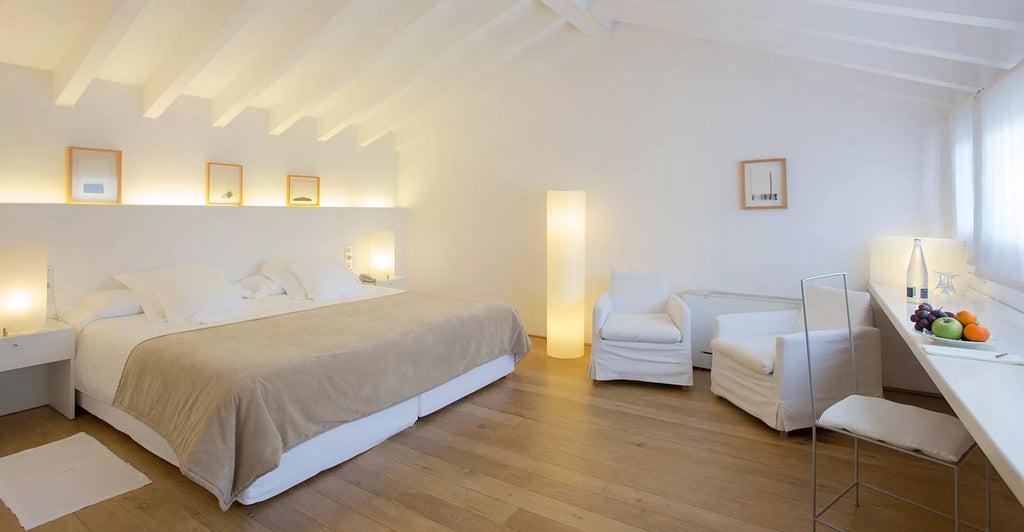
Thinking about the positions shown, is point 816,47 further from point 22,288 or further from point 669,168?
point 22,288

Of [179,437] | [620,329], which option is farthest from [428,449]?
[620,329]

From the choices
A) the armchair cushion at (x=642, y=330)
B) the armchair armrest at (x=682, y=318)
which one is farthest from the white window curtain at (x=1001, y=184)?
the armchair cushion at (x=642, y=330)

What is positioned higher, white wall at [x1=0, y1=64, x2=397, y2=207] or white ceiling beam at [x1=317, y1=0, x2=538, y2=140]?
white ceiling beam at [x1=317, y1=0, x2=538, y2=140]

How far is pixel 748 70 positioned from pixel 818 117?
0.64 meters

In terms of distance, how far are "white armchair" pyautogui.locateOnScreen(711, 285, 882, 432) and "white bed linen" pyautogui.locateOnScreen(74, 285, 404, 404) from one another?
10.6ft

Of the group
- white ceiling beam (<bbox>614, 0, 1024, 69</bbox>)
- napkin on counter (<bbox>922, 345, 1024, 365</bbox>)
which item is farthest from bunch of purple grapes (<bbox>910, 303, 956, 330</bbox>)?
white ceiling beam (<bbox>614, 0, 1024, 69</bbox>)

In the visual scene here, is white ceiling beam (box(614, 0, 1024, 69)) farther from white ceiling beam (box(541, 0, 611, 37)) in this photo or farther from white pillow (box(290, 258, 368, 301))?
white pillow (box(290, 258, 368, 301))

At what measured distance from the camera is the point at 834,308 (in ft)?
11.1

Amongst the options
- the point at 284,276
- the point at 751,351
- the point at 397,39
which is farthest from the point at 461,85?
the point at 751,351

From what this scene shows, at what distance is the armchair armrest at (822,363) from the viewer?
3.00 meters

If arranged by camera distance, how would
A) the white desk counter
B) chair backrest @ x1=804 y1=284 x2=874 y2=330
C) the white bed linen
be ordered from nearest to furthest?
1. the white desk counter
2. the white bed linen
3. chair backrest @ x1=804 y1=284 x2=874 y2=330

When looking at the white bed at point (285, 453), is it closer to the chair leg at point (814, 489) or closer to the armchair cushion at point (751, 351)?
the armchair cushion at point (751, 351)

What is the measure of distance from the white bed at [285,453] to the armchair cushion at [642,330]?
1094 millimetres

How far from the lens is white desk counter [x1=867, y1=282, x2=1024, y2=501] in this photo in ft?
3.61
